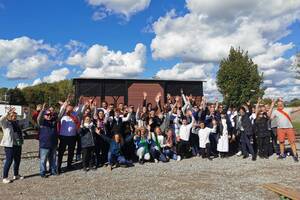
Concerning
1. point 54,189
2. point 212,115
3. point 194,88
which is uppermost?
point 194,88

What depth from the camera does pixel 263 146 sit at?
40.1 feet

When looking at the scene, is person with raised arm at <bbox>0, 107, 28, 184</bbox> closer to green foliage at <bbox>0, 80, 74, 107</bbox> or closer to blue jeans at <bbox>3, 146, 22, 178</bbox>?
blue jeans at <bbox>3, 146, 22, 178</bbox>

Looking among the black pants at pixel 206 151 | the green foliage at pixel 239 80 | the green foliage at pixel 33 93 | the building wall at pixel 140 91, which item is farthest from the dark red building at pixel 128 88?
the green foliage at pixel 33 93

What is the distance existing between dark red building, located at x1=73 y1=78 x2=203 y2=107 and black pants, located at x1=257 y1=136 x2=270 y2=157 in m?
16.1

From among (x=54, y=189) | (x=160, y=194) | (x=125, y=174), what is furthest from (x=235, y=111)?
(x=54, y=189)

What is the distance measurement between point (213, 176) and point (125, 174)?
2365 mm

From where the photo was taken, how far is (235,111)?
Result: 13547mm

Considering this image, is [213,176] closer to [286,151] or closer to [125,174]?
[125,174]

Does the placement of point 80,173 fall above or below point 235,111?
below

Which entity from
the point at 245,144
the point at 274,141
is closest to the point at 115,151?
the point at 245,144

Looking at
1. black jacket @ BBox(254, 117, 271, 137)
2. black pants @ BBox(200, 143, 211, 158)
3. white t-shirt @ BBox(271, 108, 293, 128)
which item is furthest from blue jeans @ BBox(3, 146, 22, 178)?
white t-shirt @ BBox(271, 108, 293, 128)

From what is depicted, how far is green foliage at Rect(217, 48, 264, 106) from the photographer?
1340 inches

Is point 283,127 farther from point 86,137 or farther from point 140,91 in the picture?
point 140,91

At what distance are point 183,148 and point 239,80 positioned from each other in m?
23.7
